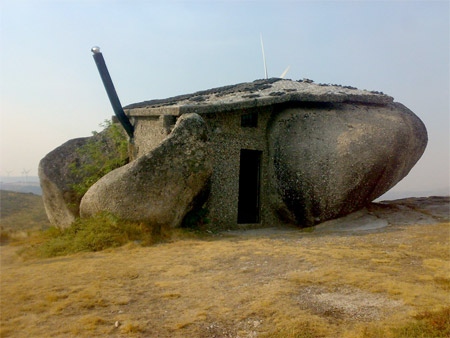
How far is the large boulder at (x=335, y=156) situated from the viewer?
30.9ft

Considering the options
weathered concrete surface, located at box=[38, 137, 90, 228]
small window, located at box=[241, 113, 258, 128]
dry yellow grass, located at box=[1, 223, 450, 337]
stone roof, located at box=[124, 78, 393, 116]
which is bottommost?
dry yellow grass, located at box=[1, 223, 450, 337]

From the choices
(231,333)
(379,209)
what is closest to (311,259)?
(231,333)

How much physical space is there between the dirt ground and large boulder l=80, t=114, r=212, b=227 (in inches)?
33.0

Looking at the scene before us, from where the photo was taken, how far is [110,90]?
1022cm

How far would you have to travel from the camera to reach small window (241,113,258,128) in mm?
10320

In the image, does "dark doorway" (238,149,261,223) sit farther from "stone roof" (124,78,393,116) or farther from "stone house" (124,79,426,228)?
"stone roof" (124,78,393,116)

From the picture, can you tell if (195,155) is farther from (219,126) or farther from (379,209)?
(379,209)

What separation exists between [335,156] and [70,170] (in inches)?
271

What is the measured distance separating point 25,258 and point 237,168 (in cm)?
507

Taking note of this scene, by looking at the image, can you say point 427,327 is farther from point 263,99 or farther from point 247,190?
point 247,190

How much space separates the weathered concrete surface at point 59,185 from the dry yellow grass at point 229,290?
10.8ft

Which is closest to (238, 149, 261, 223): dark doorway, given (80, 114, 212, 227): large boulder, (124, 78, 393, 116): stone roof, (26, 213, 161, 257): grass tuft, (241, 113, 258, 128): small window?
(241, 113, 258, 128): small window

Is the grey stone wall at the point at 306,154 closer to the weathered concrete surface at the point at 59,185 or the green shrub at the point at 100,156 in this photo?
the green shrub at the point at 100,156

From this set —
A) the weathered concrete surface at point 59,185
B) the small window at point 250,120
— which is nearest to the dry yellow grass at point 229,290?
the weathered concrete surface at point 59,185
